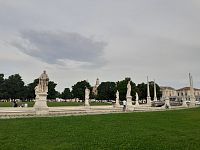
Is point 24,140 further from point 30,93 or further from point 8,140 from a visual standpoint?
point 30,93

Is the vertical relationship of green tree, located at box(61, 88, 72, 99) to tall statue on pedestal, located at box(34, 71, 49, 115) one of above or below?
above

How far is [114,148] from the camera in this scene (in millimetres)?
10531

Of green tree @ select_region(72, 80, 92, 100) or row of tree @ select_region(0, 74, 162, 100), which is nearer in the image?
row of tree @ select_region(0, 74, 162, 100)

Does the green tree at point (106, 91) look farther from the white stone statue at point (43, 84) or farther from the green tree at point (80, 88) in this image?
the white stone statue at point (43, 84)

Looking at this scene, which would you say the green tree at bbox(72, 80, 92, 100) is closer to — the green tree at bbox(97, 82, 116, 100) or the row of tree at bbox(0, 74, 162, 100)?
the row of tree at bbox(0, 74, 162, 100)

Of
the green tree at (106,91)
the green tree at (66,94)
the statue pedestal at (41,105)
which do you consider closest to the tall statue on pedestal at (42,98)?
the statue pedestal at (41,105)

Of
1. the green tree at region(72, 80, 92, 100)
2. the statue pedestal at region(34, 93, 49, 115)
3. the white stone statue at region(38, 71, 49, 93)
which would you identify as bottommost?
the statue pedestal at region(34, 93, 49, 115)

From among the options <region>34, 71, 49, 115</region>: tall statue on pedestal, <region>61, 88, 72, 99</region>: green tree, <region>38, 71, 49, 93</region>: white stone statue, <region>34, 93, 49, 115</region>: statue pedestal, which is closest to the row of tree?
<region>61, 88, 72, 99</region>: green tree

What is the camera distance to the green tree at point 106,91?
5098 inches

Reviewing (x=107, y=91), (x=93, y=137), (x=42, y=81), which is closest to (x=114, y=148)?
(x=93, y=137)

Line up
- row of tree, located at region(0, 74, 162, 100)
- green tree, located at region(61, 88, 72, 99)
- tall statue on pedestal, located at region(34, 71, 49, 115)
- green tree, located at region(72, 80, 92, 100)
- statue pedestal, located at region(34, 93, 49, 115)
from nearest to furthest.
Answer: statue pedestal, located at region(34, 93, 49, 115) → tall statue on pedestal, located at region(34, 71, 49, 115) → row of tree, located at region(0, 74, 162, 100) → green tree, located at region(72, 80, 92, 100) → green tree, located at region(61, 88, 72, 99)

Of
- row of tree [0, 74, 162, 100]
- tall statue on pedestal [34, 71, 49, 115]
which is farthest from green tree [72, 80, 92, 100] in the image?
tall statue on pedestal [34, 71, 49, 115]

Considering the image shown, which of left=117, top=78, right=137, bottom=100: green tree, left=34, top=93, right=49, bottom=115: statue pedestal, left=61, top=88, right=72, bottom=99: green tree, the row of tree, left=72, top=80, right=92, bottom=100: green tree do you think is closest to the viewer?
left=34, top=93, right=49, bottom=115: statue pedestal

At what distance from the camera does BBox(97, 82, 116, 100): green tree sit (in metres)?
130
